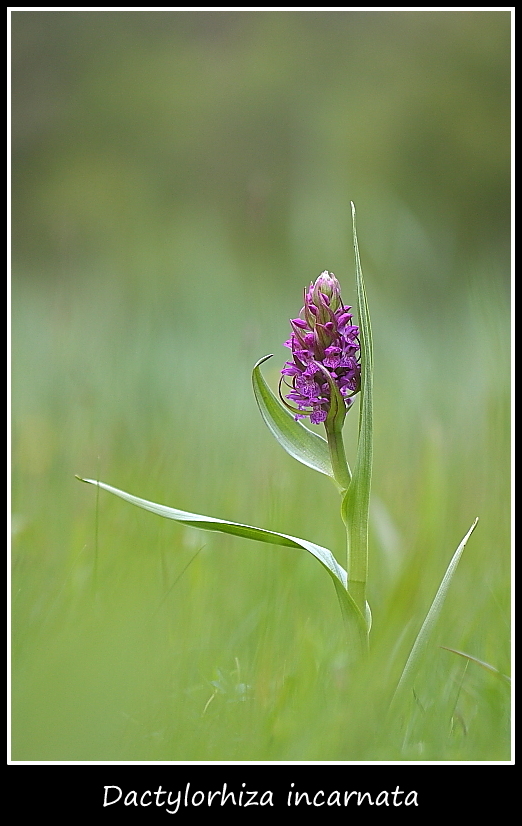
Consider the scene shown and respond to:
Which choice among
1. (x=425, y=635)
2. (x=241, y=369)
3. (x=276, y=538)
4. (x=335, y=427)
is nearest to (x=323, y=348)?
(x=335, y=427)

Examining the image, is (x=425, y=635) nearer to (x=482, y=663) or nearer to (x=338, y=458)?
(x=482, y=663)

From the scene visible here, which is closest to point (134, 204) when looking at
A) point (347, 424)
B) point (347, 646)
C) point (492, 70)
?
point (492, 70)

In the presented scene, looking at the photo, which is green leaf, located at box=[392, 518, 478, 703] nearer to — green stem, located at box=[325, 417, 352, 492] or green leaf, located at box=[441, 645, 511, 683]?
green leaf, located at box=[441, 645, 511, 683]

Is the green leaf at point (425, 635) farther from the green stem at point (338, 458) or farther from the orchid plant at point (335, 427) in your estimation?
the green stem at point (338, 458)

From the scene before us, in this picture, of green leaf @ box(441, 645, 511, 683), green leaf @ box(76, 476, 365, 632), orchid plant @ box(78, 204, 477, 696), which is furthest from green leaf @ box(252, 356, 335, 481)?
green leaf @ box(441, 645, 511, 683)

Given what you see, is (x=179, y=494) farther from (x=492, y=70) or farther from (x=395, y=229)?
(x=492, y=70)

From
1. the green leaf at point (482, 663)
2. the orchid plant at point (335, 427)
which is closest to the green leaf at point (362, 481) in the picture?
the orchid plant at point (335, 427)

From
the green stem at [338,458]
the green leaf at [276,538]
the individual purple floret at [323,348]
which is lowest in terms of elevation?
the green leaf at [276,538]
